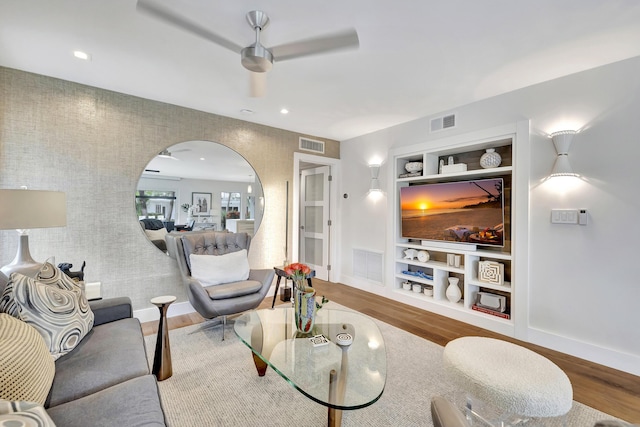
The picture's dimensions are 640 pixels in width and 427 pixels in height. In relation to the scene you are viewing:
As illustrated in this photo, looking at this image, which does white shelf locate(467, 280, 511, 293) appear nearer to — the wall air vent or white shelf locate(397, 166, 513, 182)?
white shelf locate(397, 166, 513, 182)

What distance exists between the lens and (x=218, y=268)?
296 centimetres

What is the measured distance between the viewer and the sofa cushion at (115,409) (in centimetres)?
103

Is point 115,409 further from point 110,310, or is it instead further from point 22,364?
point 110,310

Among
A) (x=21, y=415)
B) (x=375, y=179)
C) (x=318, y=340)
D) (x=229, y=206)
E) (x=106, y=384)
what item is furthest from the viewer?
(x=375, y=179)

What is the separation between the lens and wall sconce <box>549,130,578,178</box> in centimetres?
248

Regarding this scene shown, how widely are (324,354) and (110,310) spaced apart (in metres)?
1.58

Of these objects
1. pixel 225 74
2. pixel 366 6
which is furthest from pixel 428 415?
pixel 225 74

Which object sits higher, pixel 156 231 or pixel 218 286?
pixel 156 231

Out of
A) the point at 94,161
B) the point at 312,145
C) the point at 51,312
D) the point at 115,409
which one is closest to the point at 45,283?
the point at 51,312

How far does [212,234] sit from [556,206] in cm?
353

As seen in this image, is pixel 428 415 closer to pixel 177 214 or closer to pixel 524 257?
pixel 524 257

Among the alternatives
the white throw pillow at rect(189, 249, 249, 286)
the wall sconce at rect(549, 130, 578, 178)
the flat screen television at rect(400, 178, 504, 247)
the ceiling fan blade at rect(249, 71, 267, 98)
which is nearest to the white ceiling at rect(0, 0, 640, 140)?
the ceiling fan blade at rect(249, 71, 267, 98)

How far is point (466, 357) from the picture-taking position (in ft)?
5.36

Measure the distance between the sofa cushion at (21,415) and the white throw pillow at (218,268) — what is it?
2170 mm
